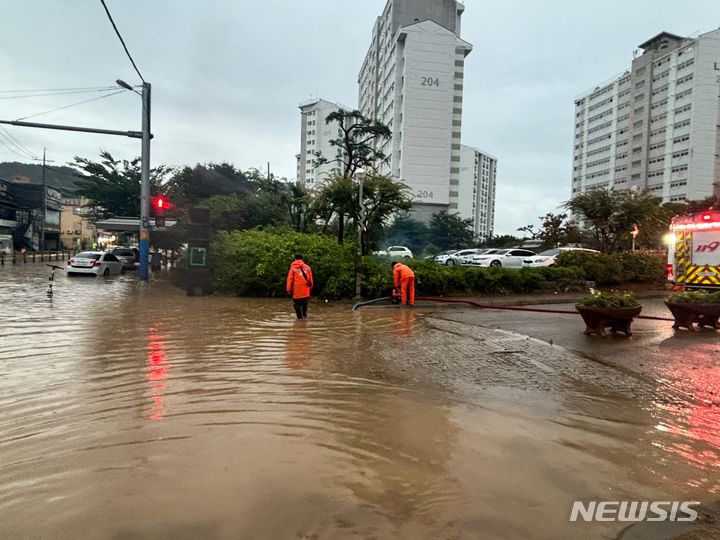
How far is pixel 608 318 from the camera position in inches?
354

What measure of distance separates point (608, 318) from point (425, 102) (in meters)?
63.3

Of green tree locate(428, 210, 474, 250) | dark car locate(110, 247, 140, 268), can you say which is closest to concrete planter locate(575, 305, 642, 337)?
dark car locate(110, 247, 140, 268)

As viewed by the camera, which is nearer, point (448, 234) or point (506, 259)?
point (506, 259)

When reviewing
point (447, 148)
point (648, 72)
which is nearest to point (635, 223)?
point (447, 148)

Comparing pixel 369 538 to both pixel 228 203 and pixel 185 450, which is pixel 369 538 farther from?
pixel 228 203

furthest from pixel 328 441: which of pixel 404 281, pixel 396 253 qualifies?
pixel 396 253

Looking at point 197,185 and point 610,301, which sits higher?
point 197,185

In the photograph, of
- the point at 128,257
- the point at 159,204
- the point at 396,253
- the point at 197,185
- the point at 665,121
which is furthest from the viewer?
the point at 665,121

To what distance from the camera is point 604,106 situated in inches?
3716

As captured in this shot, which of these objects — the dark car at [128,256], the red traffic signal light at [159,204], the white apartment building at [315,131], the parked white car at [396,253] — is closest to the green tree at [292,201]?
the parked white car at [396,253]

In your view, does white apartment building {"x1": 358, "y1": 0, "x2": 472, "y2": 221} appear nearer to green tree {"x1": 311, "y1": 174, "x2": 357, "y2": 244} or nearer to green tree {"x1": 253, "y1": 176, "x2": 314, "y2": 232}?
green tree {"x1": 253, "y1": 176, "x2": 314, "y2": 232}

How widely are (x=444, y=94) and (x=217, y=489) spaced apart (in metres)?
71.4

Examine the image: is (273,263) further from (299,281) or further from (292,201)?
(292,201)

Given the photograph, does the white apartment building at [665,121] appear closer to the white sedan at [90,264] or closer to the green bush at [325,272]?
the green bush at [325,272]
